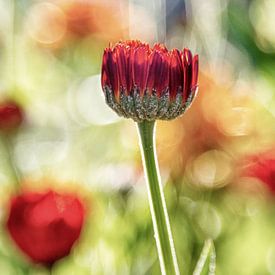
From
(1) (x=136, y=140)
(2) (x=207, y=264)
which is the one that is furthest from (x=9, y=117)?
(2) (x=207, y=264)

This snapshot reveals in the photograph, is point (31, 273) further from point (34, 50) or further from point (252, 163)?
point (34, 50)

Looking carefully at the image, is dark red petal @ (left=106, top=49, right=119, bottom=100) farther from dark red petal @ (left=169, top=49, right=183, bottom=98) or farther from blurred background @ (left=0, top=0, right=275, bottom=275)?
blurred background @ (left=0, top=0, right=275, bottom=275)

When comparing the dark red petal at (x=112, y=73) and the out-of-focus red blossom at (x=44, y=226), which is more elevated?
the dark red petal at (x=112, y=73)

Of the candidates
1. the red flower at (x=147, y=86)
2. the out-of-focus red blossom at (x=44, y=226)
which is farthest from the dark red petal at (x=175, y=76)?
the out-of-focus red blossom at (x=44, y=226)

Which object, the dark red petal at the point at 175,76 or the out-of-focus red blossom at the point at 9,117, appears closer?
the dark red petal at the point at 175,76

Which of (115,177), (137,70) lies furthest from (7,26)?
(137,70)

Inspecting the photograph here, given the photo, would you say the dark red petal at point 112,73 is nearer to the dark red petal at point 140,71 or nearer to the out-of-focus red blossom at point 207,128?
the dark red petal at point 140,71

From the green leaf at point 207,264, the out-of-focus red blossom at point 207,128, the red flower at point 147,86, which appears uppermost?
the red flower at point 147,86

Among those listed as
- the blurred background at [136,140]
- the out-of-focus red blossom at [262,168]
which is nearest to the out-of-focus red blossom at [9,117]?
the blurred background at [136,140]
